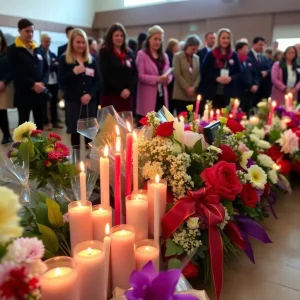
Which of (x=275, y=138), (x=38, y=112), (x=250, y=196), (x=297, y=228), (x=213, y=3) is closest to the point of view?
(x=250, y=196)

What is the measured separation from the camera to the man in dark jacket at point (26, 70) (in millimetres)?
3121

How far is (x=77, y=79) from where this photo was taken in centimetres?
285

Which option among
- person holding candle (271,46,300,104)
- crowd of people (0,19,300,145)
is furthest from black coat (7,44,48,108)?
person holding candle (271,46,300,104)

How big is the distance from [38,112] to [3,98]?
16.1 inches

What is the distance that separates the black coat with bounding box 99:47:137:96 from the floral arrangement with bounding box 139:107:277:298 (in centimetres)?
163

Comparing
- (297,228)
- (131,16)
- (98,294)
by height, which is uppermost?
(131,16)

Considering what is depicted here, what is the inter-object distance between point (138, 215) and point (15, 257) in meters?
0.55

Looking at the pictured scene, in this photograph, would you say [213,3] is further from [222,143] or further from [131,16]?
[222,143]

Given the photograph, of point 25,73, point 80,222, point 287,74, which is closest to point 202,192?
point 80,222

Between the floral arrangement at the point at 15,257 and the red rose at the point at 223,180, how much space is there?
0.73 meters

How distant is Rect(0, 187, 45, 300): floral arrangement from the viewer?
1.60 ft

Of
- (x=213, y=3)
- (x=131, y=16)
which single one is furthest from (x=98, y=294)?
(x=131, y=16)

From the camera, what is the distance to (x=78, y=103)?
2.91 meters

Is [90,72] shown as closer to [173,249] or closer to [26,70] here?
[26,70]
